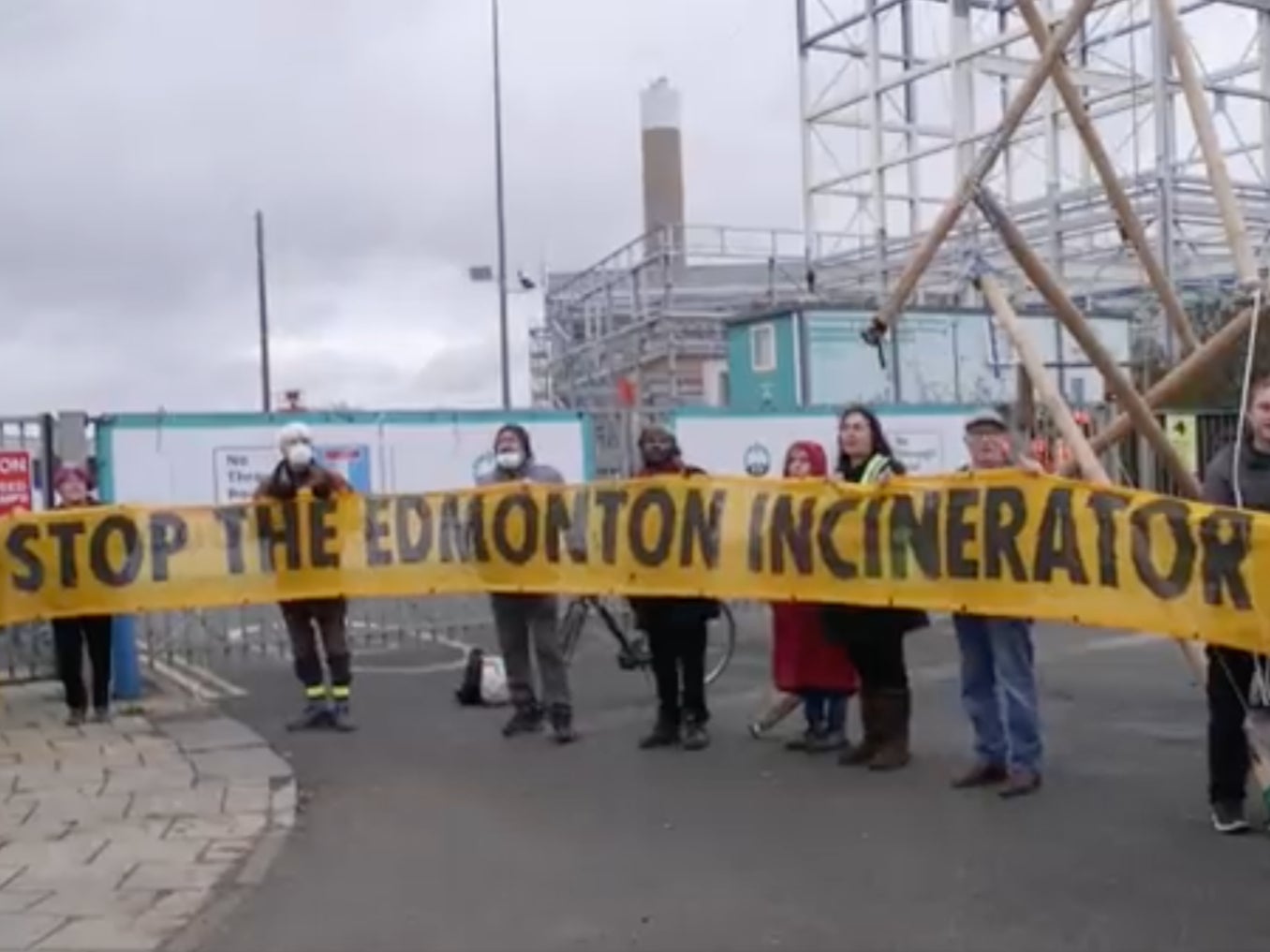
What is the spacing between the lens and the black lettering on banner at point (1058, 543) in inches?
299

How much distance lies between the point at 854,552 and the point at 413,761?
2.70m

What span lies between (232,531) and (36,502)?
2456 mm

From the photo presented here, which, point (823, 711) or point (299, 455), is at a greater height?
point (299, 455)

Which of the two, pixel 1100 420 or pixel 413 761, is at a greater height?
pixel 1100 420

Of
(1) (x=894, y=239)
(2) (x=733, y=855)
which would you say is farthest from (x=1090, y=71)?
(2) (x=733, y=855)

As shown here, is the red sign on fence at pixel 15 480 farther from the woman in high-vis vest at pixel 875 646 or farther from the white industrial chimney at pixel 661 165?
the white industrial chimney at pixel 661 165

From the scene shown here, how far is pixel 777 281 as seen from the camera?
124 feet

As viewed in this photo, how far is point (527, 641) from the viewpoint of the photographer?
10.3 m

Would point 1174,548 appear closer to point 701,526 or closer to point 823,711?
point 823,711

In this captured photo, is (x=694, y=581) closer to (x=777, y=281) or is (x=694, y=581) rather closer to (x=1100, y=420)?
(x=1100, y=420)

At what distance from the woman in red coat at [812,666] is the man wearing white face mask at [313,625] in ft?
9.17

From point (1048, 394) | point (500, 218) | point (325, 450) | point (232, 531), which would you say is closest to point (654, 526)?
point (1048, 394)

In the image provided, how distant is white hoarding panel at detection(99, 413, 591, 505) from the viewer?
13234 mm

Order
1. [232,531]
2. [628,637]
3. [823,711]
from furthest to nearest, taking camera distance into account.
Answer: [628,637] → [232,531] → [823,711]
